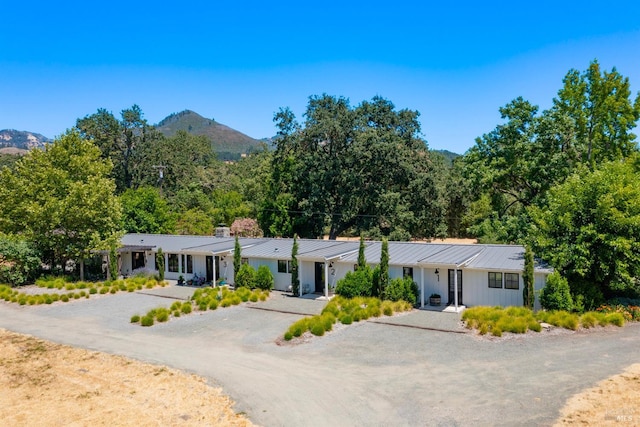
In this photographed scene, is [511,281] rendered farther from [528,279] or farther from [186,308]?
[186,308]

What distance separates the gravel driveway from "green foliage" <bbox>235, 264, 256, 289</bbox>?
468cm

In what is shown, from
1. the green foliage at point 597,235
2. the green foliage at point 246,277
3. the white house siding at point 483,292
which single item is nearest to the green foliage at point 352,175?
the green foliage at point 246,277

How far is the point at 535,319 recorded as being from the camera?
17766mm

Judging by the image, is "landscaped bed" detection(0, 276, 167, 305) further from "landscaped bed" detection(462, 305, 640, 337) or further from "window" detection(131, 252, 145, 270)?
"landscaped bed" detection(462, 305, 640, 337)

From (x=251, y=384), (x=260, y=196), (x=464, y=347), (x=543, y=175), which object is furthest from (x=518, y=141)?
(x=260, y=196)

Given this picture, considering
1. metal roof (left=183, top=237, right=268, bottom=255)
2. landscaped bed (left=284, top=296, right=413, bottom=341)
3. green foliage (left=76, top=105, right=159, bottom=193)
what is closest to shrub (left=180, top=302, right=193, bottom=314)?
landscaped bed (left=284, top=296, right=413, bottom=341)

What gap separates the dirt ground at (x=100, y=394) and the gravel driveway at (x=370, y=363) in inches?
28.6

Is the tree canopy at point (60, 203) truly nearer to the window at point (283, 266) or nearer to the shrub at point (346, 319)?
the window at point (283, 266)

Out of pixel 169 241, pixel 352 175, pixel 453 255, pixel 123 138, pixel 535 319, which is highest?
pixel 123 138

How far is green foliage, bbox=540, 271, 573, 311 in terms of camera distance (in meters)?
18.8

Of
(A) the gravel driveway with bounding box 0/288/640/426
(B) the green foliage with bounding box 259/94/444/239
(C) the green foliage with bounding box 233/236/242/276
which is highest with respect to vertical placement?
(B) the green foliage with bounding box 259/94/444/239

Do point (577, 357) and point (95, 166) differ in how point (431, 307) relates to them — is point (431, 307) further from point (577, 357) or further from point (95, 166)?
point (95, 166)

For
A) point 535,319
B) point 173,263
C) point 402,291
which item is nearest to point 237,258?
point 173,263

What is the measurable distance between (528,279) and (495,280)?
1.84 metres
